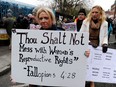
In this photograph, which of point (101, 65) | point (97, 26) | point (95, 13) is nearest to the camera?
point (101, 65)

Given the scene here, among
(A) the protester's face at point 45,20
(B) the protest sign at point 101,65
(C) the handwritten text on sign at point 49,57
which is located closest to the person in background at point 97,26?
(B) the protest sign at point 101,65

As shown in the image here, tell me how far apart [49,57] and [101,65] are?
1.34m

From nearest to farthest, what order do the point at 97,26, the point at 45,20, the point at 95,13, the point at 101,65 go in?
the point at 45,20
the point at 101,65
the point at 95,13
the point at 97,26

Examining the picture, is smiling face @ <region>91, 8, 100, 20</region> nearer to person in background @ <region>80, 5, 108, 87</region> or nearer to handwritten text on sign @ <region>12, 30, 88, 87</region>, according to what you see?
person in background @ <region>80, 5, 108, 87</region>

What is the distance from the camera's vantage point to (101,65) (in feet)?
16.7

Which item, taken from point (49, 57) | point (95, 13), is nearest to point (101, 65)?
point (95, 13)

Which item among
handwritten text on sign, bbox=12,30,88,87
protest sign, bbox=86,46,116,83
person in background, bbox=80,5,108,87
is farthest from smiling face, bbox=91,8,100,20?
handwritten text on sign, bbox=12,30,88,87

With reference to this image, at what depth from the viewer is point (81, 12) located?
26.7 feet

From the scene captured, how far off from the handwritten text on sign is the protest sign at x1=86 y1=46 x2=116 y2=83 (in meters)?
1.05

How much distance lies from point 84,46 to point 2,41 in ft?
38.2

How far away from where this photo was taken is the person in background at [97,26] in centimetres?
538

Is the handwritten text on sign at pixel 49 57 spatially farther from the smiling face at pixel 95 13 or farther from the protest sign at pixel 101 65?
the smiling face at pixel 95 13

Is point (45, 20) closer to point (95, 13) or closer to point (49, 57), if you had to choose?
point (49, 57)

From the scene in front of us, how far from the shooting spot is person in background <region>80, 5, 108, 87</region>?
5.38 meters
